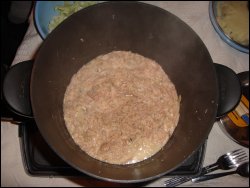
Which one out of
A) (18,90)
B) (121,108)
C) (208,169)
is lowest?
(208,169)

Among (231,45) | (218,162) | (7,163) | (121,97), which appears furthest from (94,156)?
(231,45)

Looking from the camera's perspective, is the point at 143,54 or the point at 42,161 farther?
the point at 143,54

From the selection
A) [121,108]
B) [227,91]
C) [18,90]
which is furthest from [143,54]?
[18,90]

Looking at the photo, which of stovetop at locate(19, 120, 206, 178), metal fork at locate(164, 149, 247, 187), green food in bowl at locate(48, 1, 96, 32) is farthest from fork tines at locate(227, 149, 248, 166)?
green food in bowl at locate(48, 1, 96, 32)

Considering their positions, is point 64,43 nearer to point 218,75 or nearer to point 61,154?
point 61,154

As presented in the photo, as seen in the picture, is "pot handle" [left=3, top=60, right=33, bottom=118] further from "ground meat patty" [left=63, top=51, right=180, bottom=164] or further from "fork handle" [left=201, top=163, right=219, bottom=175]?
"fork handle" [left=201, top=163, right=219, bottom=175]

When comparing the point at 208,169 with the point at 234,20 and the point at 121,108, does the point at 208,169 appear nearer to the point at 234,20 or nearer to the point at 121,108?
the point at 121,108
